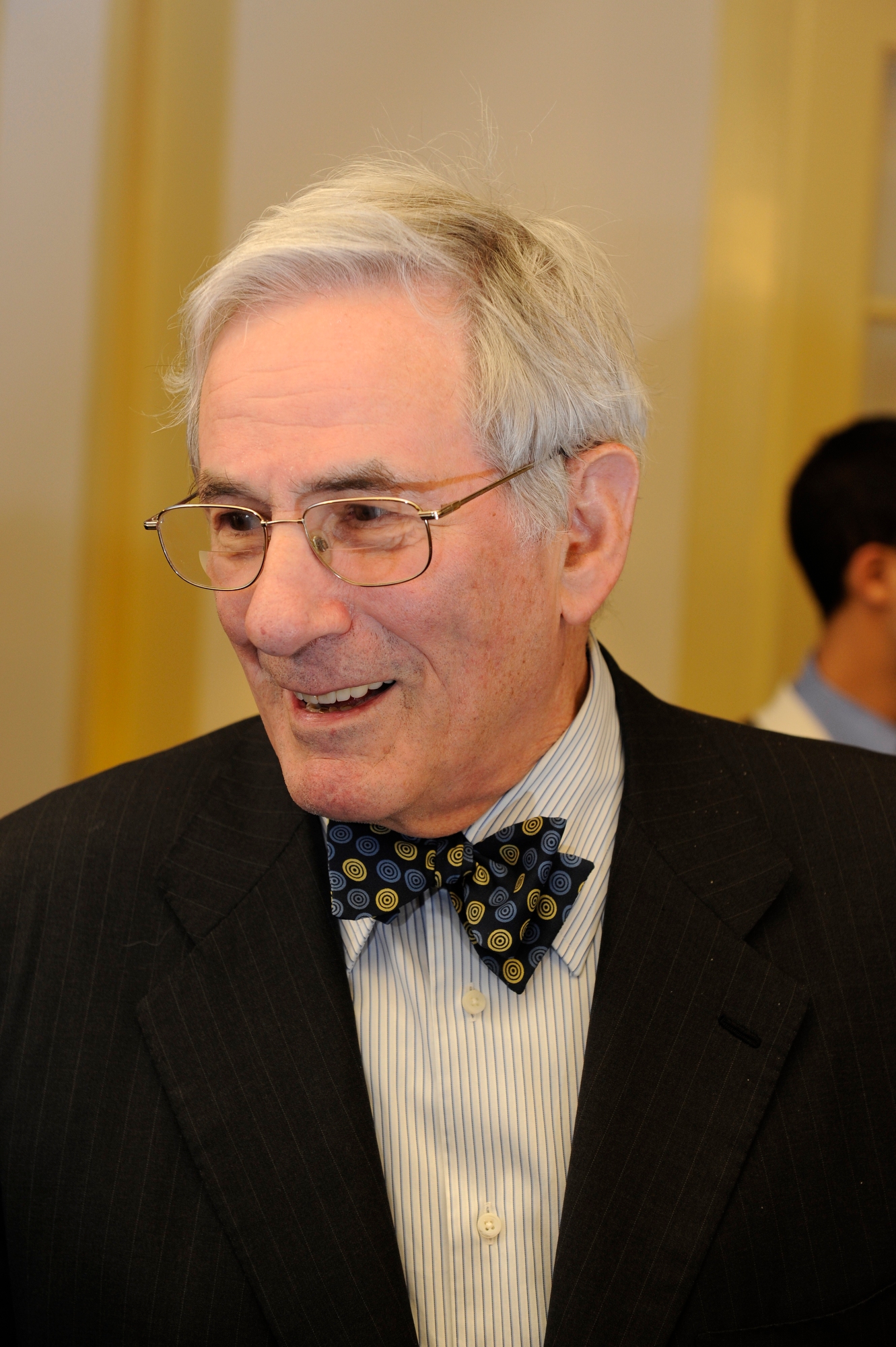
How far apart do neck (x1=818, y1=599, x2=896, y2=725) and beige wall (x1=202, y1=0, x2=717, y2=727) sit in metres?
0.35

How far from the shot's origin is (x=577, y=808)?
4.74 ft

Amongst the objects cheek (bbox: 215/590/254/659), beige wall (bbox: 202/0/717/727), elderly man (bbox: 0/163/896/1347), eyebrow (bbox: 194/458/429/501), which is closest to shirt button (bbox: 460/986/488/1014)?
elderly man (bbox: 0/163/896/1347)

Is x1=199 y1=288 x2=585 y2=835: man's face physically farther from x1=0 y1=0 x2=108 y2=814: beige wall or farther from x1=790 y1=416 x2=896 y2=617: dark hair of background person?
x1=790 y1=416 x2=896 y2=617: dark hair of background person

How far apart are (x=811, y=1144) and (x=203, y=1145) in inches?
24.0

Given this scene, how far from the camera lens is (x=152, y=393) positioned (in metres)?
2.47

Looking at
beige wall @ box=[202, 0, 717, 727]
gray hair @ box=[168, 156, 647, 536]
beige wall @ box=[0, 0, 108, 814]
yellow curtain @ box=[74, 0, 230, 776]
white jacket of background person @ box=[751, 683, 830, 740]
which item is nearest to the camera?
gray hair @ box=[168, 156, 647, 536]

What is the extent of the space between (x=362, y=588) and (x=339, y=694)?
0.38 ft

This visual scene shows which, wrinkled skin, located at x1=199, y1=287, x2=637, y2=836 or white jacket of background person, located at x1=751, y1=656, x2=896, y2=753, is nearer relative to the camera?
wrinkled skin, located at x1=199, y1=287, x2=637, y2=836

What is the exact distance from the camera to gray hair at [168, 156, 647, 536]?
1.29m

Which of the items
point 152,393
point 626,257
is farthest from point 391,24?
point 152,393

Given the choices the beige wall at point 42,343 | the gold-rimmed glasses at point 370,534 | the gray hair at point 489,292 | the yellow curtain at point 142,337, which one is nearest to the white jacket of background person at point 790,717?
the yellow curtain at point 142,337

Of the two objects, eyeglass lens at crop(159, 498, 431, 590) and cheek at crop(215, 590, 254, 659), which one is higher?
eyeglass lens at crop(159, 498, 431, 590)

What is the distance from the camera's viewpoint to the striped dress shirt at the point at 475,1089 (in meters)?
1.23

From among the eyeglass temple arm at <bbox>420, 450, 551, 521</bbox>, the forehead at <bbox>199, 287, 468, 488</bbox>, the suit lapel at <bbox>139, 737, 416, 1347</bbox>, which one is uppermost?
the forehead at <bbox>199, 287, 468, 488</bbox>
